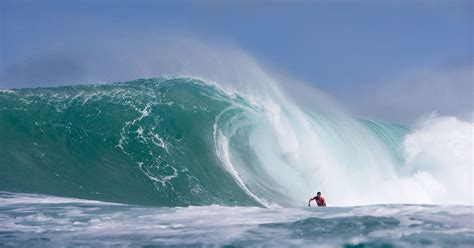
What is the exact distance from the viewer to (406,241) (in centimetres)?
674

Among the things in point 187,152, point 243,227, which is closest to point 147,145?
point 187,152

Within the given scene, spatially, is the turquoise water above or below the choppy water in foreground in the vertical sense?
above

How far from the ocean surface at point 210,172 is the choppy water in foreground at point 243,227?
0.03m

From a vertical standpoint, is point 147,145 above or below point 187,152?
above

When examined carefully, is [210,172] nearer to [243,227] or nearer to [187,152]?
[187,152]

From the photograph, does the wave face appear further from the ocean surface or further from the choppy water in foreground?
the choppy water in foreground

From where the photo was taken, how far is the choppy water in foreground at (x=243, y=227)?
7.02 meters

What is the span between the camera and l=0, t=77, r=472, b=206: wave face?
1414cm

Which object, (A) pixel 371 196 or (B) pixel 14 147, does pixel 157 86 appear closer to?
(B) pixel 14 147

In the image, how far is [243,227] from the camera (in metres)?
8.13

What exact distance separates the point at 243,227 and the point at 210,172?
24.8ft

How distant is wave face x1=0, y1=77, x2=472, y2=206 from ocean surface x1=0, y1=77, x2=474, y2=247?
0.06 meters

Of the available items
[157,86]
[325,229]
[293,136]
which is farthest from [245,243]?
[157,86]

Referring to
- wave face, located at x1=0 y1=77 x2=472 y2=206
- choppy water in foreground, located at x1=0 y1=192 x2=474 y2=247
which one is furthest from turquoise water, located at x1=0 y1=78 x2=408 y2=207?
choppy water in foreground, located at x1=0 y1=192 x2=474 y2=247
